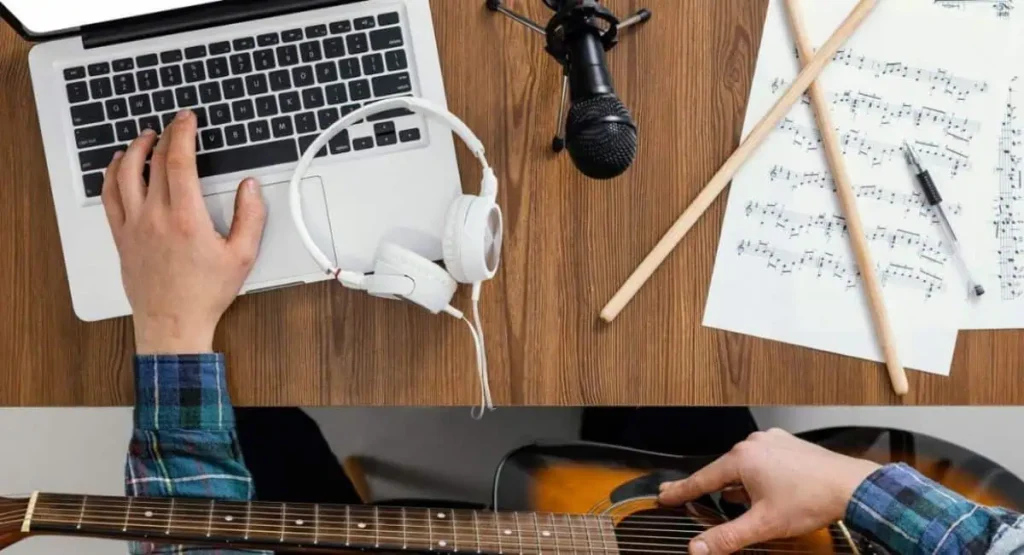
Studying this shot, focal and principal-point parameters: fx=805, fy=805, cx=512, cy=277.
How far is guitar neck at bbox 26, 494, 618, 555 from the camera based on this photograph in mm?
723

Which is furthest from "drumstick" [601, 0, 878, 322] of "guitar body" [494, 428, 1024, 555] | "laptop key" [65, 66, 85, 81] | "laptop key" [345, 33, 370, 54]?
"laptop key" [65, 66, 85, 81]

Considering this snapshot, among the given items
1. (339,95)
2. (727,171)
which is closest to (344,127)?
(339,95)

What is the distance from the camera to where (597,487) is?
88cm

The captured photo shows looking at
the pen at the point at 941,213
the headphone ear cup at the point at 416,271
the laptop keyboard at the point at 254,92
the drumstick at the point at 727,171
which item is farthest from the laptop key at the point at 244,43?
the pen at the point at 941,213

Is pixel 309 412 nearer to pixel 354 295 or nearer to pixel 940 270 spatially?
pixel 354 295

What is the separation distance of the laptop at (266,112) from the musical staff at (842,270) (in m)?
0.31

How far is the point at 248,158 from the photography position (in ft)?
2.45

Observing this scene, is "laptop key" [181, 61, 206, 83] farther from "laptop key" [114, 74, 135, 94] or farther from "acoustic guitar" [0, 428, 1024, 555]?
"acoustic guitar" [0, 428, 1024, 555]

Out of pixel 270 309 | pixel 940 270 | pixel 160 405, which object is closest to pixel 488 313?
pixel 270 309

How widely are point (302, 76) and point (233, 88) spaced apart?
0.22 ft

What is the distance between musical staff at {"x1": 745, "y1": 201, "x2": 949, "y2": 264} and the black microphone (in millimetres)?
209

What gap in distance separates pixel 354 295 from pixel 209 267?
0.13 meters

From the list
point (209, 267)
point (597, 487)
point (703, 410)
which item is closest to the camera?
point (209, 267)

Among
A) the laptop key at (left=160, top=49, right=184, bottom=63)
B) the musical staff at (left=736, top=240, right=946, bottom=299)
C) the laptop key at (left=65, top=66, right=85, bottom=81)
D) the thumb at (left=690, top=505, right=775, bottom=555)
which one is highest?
the laptop key at (left=160, top=49, right=184, bottom=63)
